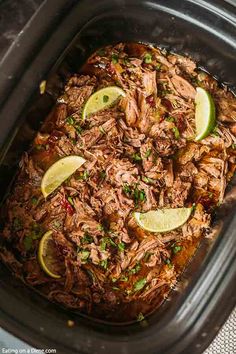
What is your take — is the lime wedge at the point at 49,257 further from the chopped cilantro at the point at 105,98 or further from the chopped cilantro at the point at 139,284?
the chopped cilantro at the point at 105,98

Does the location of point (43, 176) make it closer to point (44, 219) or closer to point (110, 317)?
point (44, 219)

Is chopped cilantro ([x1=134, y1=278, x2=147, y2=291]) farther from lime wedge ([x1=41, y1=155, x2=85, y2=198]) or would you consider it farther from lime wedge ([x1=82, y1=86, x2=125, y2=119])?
lime wedge ([x1=82, y1=86, x2=125, y2=119])

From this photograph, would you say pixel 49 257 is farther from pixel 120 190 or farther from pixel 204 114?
pixel 204 114

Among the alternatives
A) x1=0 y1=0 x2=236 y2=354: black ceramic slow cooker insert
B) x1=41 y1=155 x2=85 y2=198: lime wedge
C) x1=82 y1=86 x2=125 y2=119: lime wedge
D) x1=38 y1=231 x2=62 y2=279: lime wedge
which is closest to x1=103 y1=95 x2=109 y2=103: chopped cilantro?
x1=82 y1=86 x2=125 y2=119: lime wedge

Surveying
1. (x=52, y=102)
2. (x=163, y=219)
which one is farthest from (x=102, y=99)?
(x=163, y=219)

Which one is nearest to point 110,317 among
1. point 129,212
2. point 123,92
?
point 129,212
